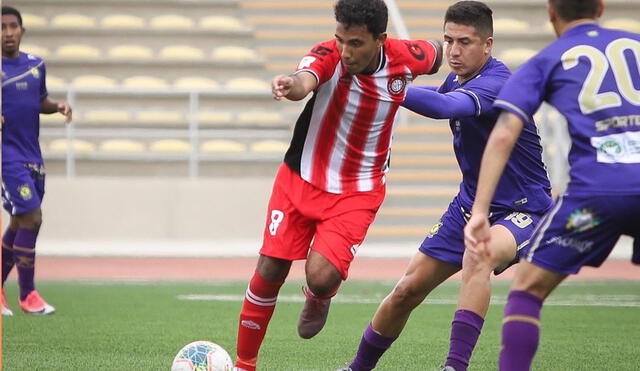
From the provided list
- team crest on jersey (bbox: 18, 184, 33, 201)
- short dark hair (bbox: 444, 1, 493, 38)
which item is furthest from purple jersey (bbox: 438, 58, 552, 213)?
team crest on jersey (bbox: 18, 184, 33, 201)

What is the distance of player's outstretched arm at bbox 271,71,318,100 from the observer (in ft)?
15.7

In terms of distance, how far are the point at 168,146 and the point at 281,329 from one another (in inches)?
A: 401

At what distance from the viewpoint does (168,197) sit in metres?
16.6

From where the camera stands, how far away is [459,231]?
5906mm

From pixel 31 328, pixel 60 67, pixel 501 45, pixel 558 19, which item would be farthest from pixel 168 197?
pixel 558 19

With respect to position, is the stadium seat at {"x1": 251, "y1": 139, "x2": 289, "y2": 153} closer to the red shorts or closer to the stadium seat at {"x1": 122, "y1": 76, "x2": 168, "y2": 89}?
the stadium seat at {"x1": 122, "y1": 76, "x2": 168, "y2": 89}

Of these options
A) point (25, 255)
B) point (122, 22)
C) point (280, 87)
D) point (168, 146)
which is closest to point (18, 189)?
point (25, 255)

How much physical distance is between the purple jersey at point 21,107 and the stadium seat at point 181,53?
10555 mm

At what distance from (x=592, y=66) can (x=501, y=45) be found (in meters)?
16.2

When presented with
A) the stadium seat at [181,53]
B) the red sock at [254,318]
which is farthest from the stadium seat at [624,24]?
the red sock at [254,318]

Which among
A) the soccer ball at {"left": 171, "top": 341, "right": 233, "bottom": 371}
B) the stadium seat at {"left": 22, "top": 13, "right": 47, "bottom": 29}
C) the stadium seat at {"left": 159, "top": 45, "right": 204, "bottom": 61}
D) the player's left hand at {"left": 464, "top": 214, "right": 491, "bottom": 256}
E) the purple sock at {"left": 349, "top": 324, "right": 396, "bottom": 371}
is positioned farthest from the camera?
the stadium seat at {"left": 22, "top": 13, "right": 47, "bottom": 29}

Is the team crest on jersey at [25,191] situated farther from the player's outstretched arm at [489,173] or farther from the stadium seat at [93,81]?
the stadium seat at [93,81]

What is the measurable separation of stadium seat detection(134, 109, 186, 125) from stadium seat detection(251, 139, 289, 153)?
139 cm

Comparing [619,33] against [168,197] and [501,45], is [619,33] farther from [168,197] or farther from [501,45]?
[501,45]
